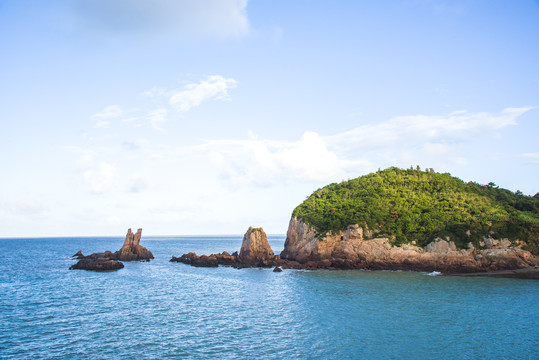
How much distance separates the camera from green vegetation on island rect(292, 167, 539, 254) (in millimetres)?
55062

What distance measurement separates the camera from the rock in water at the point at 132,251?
262ft

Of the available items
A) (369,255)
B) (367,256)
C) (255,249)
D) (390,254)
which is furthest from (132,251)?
(390,254)

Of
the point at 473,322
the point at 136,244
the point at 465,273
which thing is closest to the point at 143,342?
the point at 473,322

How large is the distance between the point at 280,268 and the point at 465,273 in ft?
94.6

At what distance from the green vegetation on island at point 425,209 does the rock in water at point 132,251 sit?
129ft

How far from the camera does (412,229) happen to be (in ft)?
193

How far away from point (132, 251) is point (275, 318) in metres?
61.4

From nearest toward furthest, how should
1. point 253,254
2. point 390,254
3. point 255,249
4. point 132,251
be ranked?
1. point 390,254
2. point 253,254
3. point 255,249
4. point 132,251

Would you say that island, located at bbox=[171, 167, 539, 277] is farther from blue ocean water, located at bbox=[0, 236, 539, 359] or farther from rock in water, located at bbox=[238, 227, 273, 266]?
blue ocean water, located at bbox=[0, 236, 539, 359]

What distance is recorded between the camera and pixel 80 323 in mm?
28812

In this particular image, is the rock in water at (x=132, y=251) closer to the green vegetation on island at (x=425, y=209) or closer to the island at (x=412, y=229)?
the island at (x=412, y=229)

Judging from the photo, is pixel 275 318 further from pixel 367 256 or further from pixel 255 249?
pixel 255 249

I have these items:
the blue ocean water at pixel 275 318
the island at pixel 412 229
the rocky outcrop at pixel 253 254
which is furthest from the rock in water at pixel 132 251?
the blue ocean water at pixel 275 318

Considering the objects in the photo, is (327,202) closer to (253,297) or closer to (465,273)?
(465,273)
